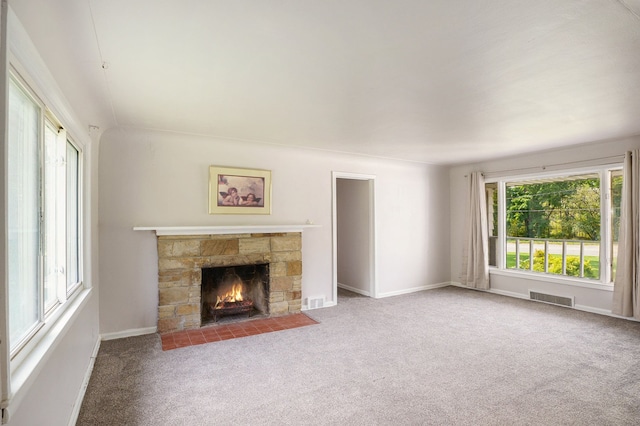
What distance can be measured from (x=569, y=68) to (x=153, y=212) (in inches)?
159

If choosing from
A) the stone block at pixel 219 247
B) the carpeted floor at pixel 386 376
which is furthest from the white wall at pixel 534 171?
the stone block at pixel 219 247

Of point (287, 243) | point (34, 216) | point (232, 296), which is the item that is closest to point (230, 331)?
point (232, 296)

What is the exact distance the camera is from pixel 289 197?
4.77 metres

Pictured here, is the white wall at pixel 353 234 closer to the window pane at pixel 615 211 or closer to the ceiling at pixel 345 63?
the ceiling at pixel 345 63

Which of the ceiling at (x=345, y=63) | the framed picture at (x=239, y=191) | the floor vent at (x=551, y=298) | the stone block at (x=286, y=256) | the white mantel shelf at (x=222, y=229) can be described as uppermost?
the ceiling at (x=345, y=63)

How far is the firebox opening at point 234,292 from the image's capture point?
4336 millimetres

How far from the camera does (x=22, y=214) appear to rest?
1.63 m

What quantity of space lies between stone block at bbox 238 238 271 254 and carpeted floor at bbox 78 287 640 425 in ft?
3.47

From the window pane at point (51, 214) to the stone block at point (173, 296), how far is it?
5.22 ft

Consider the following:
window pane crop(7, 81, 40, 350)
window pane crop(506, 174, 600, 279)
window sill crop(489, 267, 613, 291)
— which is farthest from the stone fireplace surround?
window pane crop(506, 174, 600, 279)

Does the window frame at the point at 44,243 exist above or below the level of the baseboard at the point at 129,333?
above

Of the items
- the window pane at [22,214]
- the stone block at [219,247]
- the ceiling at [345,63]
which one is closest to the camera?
the window pane at [22,214]

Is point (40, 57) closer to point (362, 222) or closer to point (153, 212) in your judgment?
point (153, 212)

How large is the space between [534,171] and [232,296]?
4.80m
